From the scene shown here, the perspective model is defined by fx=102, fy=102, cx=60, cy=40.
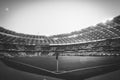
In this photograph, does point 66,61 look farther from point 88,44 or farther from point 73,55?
point 88,44

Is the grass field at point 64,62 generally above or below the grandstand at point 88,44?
below

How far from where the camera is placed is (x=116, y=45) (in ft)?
3.51

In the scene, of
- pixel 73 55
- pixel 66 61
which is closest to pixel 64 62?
pixel 66 61

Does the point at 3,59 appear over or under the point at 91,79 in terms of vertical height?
over

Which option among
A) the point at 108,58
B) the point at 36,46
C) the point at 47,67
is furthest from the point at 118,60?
the point at 36,46

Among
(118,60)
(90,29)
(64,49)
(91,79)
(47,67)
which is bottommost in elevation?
(91,79)

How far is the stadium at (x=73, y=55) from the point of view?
112cm

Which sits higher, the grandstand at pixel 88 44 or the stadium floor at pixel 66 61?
the grandstand at pixel 88 44

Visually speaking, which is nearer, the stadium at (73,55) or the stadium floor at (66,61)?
the stadium at (73,55)

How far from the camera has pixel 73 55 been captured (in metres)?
1.24

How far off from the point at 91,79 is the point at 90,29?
63 cm

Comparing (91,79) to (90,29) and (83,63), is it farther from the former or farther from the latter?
(90,29)

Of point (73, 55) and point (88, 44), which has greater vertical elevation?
point (88, 44)

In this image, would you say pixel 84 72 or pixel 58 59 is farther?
pixel 58 59
